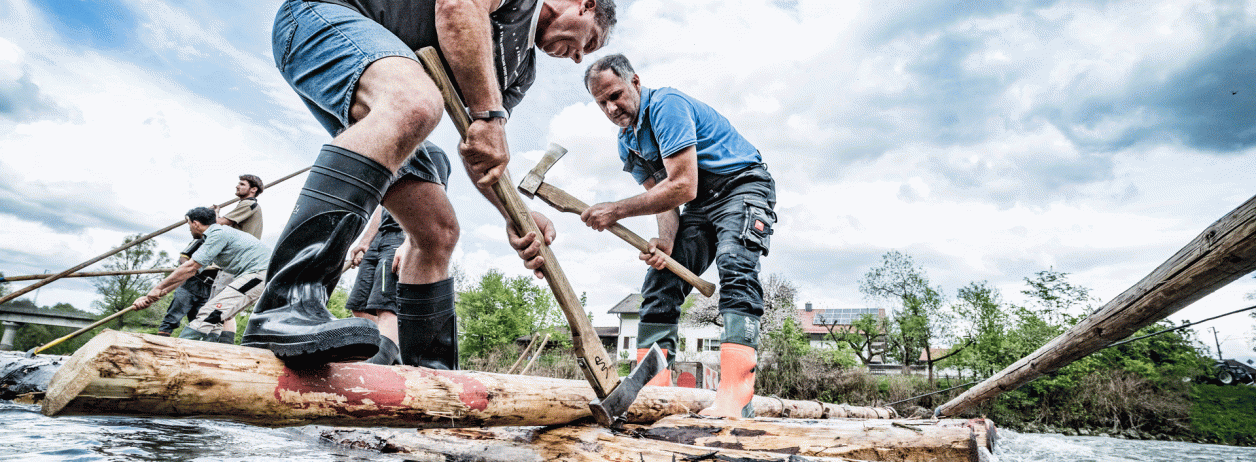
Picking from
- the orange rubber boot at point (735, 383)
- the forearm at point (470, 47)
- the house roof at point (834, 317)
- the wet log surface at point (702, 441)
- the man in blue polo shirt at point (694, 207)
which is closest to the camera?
the forearm at point (470, 47)

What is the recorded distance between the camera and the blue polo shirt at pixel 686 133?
3.20m

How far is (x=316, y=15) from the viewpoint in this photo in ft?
5.28

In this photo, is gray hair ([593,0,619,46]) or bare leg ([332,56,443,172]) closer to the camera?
bare leg ([332,56,443,172])

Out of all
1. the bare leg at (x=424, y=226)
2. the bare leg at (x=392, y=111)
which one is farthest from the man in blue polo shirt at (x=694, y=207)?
the bare leg at (x=392, y=111)

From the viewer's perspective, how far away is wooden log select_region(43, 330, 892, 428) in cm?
105

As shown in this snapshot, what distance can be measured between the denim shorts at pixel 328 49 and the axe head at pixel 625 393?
1.25 metres

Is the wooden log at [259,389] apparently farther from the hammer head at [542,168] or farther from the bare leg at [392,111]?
the hammer head at [542,168]

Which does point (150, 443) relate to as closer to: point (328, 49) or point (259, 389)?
point (259, 389)

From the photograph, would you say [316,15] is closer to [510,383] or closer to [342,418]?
[342,418]

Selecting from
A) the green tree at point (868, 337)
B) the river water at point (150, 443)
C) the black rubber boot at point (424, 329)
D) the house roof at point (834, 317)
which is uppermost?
the house roof at point (834, 317)

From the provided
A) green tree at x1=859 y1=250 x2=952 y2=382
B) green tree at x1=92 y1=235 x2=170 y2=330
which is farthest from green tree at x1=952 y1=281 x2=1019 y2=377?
green tree at x1=92 y1=235 x2=170 y2=330

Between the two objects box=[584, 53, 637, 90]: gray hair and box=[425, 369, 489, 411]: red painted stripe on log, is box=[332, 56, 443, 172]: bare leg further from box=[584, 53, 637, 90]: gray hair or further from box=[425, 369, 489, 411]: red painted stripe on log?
box=[584, 53, 637, 90]: gray hair

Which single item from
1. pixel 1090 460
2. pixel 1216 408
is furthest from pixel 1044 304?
pixel 1090 460

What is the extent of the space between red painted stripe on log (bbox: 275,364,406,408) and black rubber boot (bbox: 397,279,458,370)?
655 mm
